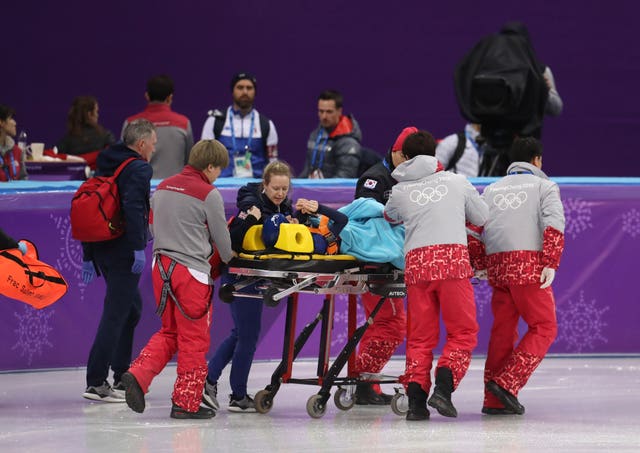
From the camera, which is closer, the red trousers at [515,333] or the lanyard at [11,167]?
the red trousers at [515,333]

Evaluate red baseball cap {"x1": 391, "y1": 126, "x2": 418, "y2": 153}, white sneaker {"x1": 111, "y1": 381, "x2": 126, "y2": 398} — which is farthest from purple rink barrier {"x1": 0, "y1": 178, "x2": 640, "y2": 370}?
red baseball cap {"x1": 391, "y1": 126, "x2": 418, "y2": 153}

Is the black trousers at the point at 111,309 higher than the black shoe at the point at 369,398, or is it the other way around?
the black trousers at the point at 111,309

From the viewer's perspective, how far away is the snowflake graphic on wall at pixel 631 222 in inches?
414

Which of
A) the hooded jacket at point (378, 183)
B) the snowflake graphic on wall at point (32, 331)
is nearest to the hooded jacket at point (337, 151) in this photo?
the snowflake graphic on wall at point (32, 331)

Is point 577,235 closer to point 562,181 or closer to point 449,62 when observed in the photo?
point 562,181

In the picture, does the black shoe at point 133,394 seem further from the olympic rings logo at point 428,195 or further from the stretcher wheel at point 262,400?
the olympic rings logo at point 428,195

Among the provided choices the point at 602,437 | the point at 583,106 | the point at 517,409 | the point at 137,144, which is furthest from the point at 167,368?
the point at 583,106

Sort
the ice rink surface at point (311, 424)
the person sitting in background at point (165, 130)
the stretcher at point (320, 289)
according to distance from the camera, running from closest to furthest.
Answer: the ice rink surface at point (311, 424) < the stretcher at point (320, 289) < the person sitting in background at point (165, 130)

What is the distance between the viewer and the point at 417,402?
27.0 feet

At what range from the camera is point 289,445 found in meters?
7.52

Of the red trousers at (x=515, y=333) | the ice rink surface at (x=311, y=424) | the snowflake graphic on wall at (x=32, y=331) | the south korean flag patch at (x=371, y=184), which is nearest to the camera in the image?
the ice rink surface at (x=311, y=424)

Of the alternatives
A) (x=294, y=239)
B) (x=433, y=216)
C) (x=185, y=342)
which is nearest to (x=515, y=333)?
(x=433, y=216)

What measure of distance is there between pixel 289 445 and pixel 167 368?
2890 millimetres

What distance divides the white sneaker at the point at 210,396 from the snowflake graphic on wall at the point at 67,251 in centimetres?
166
